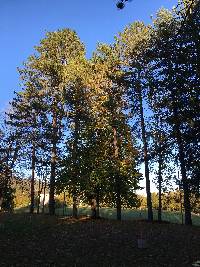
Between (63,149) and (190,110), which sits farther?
(63,149)

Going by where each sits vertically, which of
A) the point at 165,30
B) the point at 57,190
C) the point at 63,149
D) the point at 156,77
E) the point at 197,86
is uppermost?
A: the point at 165,30

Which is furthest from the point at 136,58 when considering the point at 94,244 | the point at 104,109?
the point at 94,244

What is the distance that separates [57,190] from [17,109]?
1217cm

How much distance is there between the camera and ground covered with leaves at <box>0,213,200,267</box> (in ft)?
45.7

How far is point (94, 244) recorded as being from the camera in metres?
17.0

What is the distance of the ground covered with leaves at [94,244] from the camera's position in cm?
1394

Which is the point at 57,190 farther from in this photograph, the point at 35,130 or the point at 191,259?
the point at 191,259

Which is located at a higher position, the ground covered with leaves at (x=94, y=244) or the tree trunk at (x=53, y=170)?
the tree trunk at (x=53, y=170)

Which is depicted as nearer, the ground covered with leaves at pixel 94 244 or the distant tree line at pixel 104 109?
the ground covered with leaves at pixel 94 244

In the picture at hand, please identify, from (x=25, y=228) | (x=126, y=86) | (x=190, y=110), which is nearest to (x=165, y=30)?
(x=126, y=86)

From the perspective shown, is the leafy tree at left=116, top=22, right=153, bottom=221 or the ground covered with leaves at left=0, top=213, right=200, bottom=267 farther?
the leafy tree at left=116, top=22, right=153, bottom=221

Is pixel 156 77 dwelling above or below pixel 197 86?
above

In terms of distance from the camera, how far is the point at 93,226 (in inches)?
895

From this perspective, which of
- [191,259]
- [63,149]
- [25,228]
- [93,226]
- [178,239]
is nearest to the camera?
[191,259]
